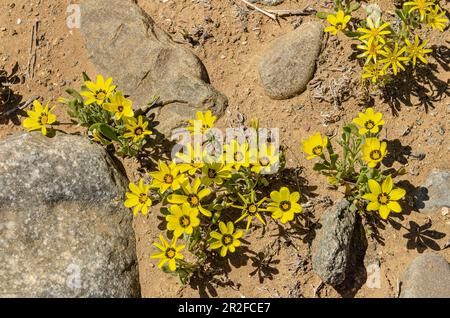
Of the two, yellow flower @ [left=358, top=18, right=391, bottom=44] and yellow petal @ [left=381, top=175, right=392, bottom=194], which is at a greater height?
yellow flower @ [left=358, top=18, right=391, bottom=44]

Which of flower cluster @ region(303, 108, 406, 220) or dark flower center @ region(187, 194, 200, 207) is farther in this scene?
dark flower center @ region(187, 194, 200, 207)

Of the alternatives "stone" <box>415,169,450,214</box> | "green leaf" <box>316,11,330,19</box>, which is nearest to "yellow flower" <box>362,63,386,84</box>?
"green leaf" <box>316,11,330,19</box>

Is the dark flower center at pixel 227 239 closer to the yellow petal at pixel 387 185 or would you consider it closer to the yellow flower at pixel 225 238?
the yellow flower at pixel 225 238

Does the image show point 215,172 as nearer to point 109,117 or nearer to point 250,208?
point 250,208

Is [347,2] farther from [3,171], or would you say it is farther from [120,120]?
[3,171]

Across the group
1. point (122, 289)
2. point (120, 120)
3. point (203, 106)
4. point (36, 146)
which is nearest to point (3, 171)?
point (36, 146)

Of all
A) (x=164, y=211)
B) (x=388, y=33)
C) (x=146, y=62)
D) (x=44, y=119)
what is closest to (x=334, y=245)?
(x=164, y=211)

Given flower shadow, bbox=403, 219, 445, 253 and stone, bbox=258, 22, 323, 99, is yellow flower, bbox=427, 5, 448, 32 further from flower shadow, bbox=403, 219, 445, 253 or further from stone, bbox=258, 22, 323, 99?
flower shadow, bbox=403, 219, 445, 253
